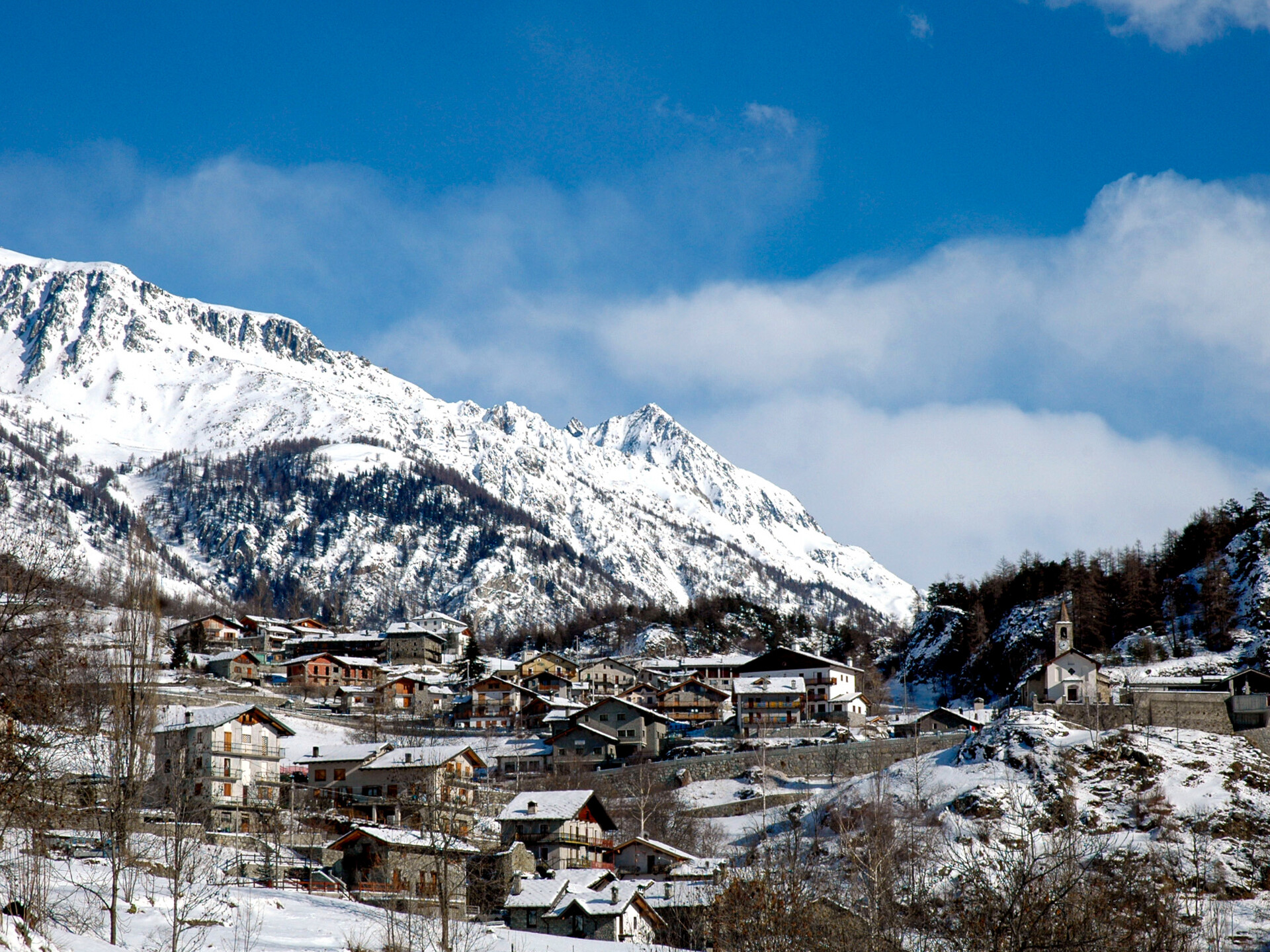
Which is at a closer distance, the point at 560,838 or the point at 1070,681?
the point at 560,838

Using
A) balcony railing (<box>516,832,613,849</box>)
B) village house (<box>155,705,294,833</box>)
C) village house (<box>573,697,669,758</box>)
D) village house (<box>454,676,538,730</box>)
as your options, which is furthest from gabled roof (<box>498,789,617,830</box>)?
village house (<box>454,676,538,730</box>)

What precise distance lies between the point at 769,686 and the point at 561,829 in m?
51.0

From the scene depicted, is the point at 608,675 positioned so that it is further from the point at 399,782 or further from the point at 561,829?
the point at 561,829

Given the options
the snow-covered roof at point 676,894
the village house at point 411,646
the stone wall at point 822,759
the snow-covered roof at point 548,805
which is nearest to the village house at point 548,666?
the village house at point 411,646

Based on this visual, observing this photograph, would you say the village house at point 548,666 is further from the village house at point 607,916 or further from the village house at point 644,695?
the village house at point 607,916

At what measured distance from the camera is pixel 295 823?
68.7m

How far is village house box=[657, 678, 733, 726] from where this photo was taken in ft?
399

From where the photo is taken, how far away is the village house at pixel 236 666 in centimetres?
13488

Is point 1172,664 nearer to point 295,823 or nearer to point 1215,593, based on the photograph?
point 1215,593

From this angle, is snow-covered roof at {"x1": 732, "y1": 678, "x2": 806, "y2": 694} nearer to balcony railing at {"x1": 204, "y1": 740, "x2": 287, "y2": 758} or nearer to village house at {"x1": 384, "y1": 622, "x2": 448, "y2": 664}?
balcony railing at {"x1": 204, "y1": 740, "x2": 287, "y2": 758}

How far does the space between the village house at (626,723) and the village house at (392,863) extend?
47.7 m

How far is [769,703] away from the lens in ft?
374

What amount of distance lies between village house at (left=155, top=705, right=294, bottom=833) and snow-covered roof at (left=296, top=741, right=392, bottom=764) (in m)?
3.00

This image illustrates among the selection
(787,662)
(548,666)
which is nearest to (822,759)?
(787,662)
